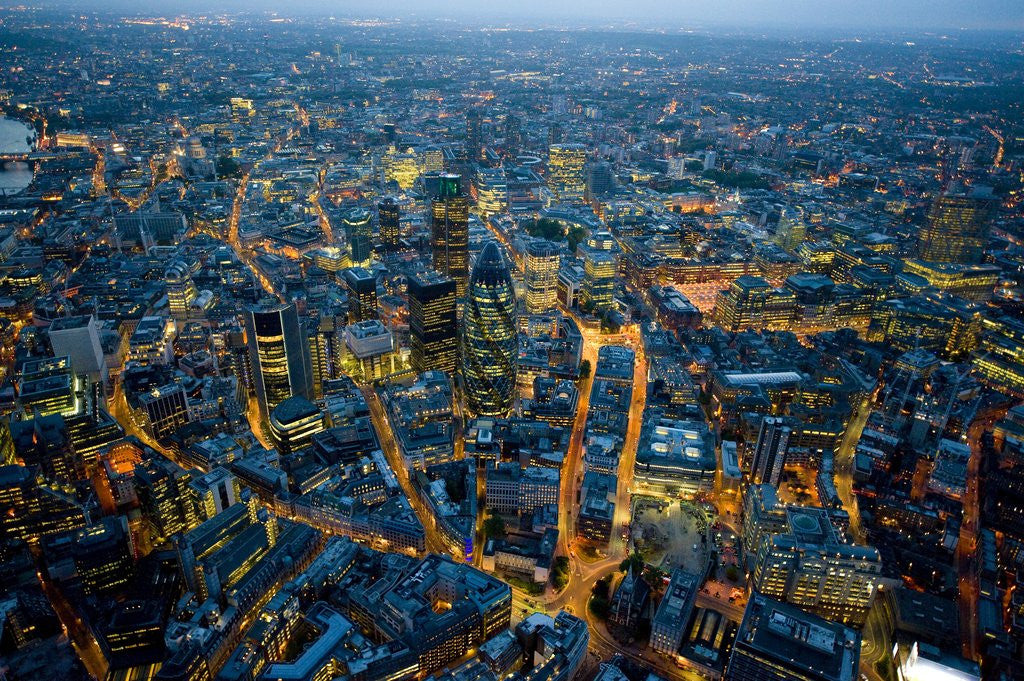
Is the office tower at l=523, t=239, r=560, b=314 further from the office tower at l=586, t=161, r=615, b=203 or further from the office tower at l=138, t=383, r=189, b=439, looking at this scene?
the office tower at l=586, t=161, r=615, b=203

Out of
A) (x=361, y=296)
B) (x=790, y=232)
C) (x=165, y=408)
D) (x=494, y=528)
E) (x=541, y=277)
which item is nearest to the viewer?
(x=494, y=528)

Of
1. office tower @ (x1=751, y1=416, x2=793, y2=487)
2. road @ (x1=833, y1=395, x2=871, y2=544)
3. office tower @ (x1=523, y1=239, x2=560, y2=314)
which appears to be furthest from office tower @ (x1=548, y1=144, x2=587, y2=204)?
office tower @ (x1=751, y1=416, x2=793, y2=487)

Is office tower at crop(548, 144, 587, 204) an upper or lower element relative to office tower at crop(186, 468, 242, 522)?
upper

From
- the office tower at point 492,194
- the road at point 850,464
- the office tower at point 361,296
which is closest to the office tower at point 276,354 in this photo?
the office tower at point 361,296

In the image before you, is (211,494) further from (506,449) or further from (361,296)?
(361,296)

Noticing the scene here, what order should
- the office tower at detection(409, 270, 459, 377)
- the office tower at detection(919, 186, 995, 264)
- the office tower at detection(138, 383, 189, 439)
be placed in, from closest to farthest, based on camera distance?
the office tower at detection(138, 383, 189, 439)
the office tower at detection(409, 270, 459, 377)
the office tower at detection(919, 186, 995, 264)

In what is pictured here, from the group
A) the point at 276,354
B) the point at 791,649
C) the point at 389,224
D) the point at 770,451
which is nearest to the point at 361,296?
the point at 276,354
